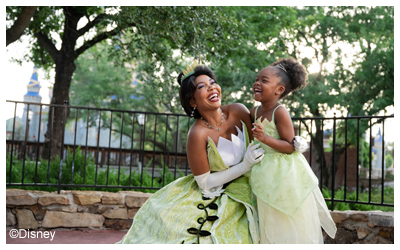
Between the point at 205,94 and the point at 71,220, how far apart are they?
2.86 meters

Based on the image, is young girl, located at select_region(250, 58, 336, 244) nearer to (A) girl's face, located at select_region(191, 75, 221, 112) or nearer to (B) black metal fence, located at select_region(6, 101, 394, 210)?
(A) girl's face, located at select_region(191, 75, 221, 112)

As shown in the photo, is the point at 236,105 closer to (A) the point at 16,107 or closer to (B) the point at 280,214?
(B) the point at 280,214

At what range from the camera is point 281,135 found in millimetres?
2102

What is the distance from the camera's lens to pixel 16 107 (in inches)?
171

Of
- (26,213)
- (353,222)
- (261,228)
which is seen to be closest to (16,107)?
(26,213)

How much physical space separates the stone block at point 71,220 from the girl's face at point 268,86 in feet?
9.96

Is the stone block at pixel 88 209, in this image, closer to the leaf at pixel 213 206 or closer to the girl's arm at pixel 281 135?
the leaf at pixel 213 206

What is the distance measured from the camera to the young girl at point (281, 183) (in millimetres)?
1954

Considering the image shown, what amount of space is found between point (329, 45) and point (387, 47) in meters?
2.80

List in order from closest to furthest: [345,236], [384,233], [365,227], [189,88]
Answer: [189,88] < [384,233] < [365,227] < [345,236]

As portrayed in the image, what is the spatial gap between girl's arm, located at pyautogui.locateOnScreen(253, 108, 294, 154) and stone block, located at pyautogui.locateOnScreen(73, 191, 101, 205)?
2988 millimetres

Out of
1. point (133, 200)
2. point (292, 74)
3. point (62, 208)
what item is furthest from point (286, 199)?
point (62, 208)

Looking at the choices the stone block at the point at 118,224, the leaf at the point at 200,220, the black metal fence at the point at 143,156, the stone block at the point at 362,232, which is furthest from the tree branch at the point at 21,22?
the stone block at the point at 362,232

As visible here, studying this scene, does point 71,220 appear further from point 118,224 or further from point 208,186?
point 208,186
